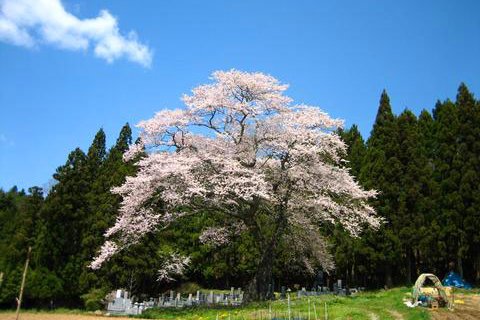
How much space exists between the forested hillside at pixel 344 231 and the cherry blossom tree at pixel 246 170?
516 cm

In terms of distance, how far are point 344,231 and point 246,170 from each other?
39.8ft

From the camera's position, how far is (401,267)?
30.8 m

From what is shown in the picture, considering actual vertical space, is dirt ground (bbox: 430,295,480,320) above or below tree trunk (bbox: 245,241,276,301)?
below

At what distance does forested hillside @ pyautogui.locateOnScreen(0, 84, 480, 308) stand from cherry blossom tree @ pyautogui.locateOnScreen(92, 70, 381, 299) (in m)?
5.16

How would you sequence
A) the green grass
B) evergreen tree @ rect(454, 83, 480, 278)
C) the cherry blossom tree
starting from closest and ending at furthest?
1. the green grass
2. the cherry blossom tree
3. evergreen tree @ rect(454, 83, 480, 278)

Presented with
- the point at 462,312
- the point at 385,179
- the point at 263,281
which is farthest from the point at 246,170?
the point at 385,179

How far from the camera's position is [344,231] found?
29.9 meters

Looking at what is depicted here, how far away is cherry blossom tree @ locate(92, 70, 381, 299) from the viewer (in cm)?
2106

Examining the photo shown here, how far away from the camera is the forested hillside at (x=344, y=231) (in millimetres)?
28234

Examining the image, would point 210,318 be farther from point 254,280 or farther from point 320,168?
point 320,168

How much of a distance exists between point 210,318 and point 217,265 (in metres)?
16.6

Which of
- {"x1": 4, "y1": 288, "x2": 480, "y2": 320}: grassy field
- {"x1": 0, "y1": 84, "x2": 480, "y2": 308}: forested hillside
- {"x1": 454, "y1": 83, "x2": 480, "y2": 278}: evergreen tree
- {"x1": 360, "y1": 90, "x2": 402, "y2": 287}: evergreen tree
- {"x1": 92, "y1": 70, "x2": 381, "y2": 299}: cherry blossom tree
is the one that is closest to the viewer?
{"x1": 4, "y1": 288, "x2": 480, "y2": 320}: grassy field

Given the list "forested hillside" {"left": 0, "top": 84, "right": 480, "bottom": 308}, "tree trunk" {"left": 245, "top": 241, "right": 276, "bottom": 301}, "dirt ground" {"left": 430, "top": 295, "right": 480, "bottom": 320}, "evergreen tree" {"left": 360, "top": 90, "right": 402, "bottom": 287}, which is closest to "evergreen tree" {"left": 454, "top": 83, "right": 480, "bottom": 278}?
"forested hillside" {"left": 0, "top": 84, "right": 480, "bottom": 308}

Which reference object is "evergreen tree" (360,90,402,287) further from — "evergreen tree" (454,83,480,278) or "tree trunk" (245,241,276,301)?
"tree trunk" (245,241,276,301)
